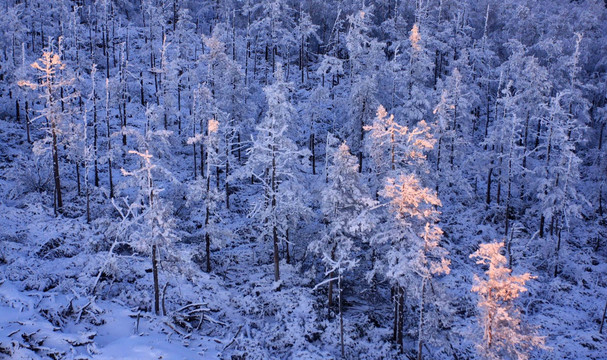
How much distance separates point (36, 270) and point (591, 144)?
190 feet

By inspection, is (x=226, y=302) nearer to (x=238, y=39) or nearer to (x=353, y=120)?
(x=353, y=120)

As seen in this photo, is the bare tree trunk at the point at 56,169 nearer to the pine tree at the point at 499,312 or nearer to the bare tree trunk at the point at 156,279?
the bare tree trunk at the point at 156,279

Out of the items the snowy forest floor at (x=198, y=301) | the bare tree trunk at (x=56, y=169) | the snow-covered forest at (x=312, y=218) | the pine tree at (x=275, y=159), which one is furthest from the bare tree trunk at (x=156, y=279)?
the bare tree trunk at (x=56, y=169)

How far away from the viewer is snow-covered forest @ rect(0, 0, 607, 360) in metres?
20.6

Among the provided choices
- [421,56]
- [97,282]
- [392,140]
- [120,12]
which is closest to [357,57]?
[421,56]

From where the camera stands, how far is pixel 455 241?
115ft

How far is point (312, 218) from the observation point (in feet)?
115

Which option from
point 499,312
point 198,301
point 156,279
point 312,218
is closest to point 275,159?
point 198,301

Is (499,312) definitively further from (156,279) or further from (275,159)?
(156,279)

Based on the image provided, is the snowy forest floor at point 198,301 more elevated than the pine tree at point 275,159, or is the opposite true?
the pine tree at point 275,159

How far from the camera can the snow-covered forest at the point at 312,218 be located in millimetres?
20578

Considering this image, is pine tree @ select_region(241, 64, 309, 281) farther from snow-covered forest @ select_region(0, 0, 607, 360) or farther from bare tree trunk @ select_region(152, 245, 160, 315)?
bare tree trunk @ select_region(152, 245, 160, 315)

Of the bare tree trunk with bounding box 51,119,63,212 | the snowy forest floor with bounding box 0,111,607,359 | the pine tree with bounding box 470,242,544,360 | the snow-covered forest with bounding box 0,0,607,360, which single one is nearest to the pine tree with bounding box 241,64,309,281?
the snow-covered forest with bounding box 0,0,607,360

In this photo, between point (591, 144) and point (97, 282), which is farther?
point (591, 144)
